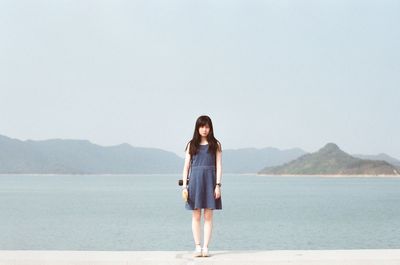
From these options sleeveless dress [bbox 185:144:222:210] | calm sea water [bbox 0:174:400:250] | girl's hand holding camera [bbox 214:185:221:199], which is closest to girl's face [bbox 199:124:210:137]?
sleeveless dress [bbox 185:144:222:210]

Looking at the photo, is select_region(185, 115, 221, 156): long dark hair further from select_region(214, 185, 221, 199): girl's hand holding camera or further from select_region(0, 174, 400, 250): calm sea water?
select_region(0, 174, 400, 250): calm sea water

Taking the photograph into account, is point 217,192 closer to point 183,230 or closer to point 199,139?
point 199,139
